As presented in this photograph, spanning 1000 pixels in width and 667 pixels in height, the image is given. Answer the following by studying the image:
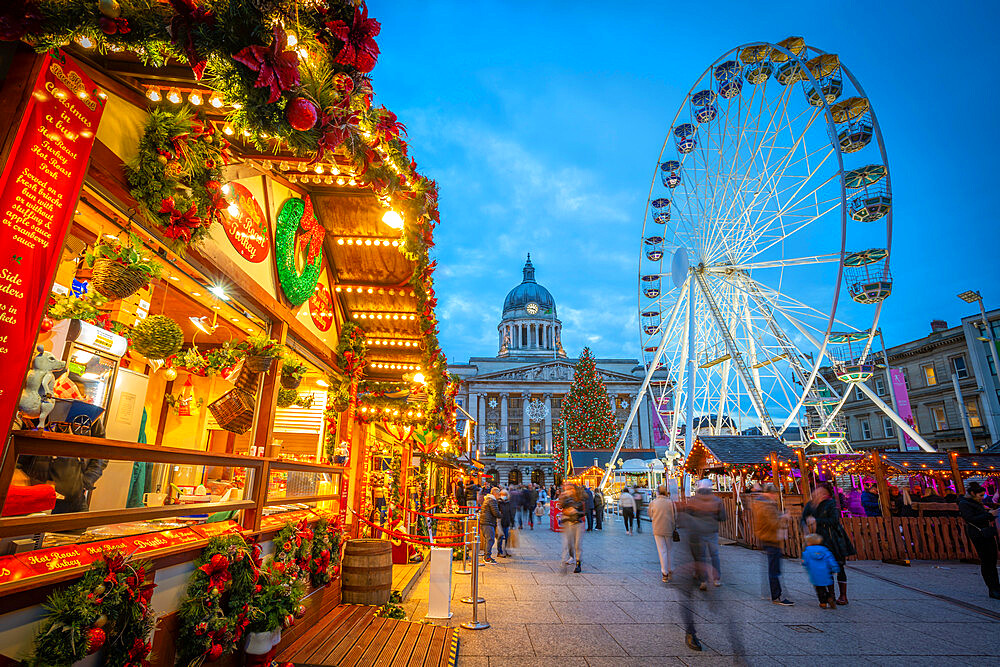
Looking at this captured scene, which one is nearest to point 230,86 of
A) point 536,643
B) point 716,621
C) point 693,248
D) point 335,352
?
point 335,352

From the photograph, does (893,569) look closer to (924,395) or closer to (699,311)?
(699,311)

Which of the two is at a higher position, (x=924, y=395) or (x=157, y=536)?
(x=924, y=395)

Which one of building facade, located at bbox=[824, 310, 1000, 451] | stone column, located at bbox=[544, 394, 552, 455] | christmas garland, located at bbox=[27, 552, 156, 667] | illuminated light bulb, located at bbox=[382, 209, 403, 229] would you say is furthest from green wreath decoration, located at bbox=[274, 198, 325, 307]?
stone column, located at bbox=[544, 394, 552, 455]

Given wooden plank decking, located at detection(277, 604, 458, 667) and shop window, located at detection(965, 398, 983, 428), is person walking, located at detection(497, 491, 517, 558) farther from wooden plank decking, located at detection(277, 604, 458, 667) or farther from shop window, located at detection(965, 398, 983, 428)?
shop window, located at detection(965, 398, 983, 428)

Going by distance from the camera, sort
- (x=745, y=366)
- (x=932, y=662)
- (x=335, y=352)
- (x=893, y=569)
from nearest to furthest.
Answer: (x=932, y=662)
(x=335, y=352)
(x=893, y=569)
(x=745, y=366)

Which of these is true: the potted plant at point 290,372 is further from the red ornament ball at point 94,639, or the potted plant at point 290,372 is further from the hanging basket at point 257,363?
the red ornament ball at point 94,639

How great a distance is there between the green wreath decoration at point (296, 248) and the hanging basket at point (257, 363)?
3.16 feet

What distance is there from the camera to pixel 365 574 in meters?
6.33

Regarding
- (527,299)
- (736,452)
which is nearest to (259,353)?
(736,452)

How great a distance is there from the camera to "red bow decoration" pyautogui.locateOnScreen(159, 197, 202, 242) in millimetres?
3419

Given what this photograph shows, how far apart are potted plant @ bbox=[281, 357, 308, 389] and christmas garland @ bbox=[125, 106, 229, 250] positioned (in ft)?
7.26

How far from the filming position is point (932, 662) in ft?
17.6

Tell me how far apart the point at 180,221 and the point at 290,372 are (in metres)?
2.67

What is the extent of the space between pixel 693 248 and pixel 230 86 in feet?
78.6
